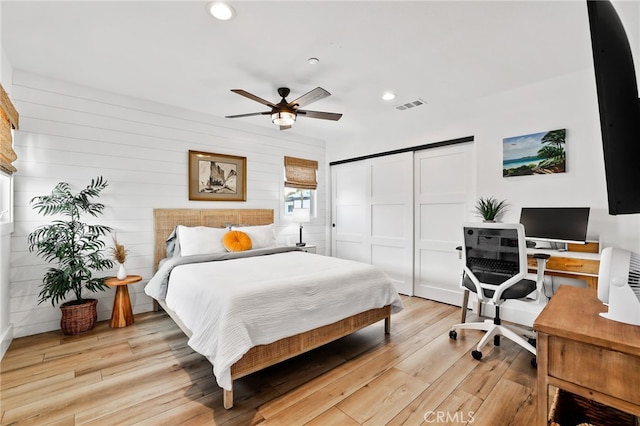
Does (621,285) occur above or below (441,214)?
below

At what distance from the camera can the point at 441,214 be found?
3.99 m

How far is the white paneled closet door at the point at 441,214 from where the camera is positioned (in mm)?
3787

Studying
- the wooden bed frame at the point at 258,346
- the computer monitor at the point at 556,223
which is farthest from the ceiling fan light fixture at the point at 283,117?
the computer monitor at the point at 556,223

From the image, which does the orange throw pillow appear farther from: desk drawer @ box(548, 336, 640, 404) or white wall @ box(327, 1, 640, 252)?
desk drawer @ box(548, 336, 640, 404)

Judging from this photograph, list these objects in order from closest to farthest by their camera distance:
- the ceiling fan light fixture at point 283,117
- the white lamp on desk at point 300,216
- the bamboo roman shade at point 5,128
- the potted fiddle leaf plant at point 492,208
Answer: the bamboo roman shade at point 5,128
the ceiling fan light fixture at point 283,117
the potted fiddle leaf plant at point 492,208
the white lamp on desk at point 300,216

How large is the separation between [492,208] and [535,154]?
70cm

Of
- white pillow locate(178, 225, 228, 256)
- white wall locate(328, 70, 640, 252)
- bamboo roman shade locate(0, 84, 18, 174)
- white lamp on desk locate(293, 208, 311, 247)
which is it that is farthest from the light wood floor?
white lamp on desk locate(293, 208, 311, 247)

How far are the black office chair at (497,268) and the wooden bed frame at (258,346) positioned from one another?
87cm

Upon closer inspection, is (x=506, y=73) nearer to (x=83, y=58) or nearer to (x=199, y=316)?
(x=199, y=316)

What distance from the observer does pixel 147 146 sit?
3.65 metres

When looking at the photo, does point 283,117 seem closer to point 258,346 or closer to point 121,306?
point 258,346

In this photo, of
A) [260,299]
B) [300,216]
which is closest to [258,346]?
[260,299]

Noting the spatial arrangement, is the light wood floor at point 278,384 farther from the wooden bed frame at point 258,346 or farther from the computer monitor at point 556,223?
the computer monitor at point 556,223

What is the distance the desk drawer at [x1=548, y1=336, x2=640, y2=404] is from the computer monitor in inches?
92.1
